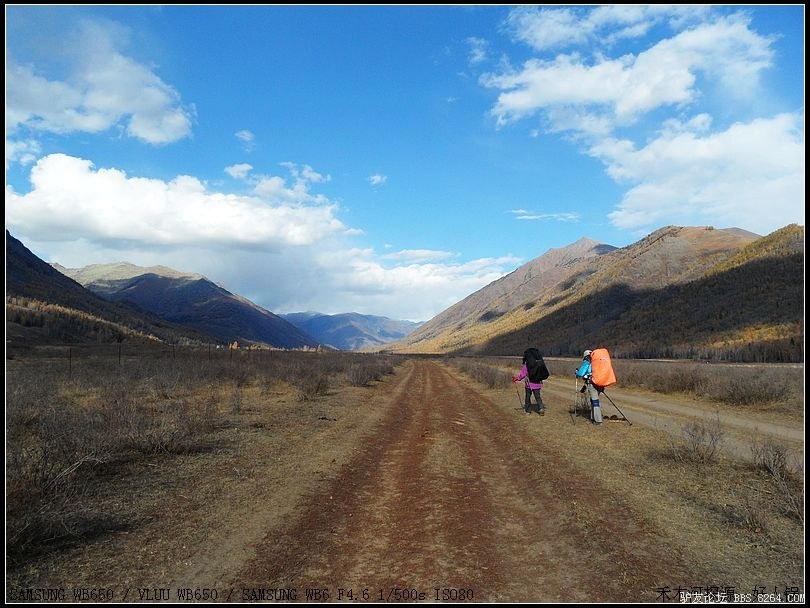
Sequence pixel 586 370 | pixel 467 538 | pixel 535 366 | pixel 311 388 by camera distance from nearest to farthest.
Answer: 1. pixel 467 538
2. pixel 586 370
3. pixel 535 366
4. pixel 311 388

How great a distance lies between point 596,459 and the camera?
330 inches

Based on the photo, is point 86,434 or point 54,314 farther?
point 54,314

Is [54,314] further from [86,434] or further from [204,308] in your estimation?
[204,308]

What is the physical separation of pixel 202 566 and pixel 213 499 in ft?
6.85

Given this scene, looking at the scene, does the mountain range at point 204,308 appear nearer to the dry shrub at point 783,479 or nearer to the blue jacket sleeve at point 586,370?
the blue jacket sleeve at point 586,370

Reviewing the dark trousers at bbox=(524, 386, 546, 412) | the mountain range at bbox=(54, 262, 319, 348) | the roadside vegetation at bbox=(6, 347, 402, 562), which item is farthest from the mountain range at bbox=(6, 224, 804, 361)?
the dark trousers at bbox=(524, 386, 546, 412)

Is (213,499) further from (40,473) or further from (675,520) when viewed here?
(675,520)

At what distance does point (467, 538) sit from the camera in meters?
4.85

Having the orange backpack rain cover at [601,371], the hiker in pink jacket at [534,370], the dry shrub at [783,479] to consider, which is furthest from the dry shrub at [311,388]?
the dry shrub at [783,479]

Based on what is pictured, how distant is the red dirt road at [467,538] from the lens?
3.88 metres

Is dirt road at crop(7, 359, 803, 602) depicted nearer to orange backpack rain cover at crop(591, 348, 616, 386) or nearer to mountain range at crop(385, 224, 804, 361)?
orange backpack rain cover at crop(591, 348, 616, 386)

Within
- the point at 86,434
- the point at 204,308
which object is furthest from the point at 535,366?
the point at 204,308

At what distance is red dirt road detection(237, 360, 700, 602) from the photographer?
3877 millimetres

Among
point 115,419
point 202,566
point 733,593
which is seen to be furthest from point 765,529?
point 115,419
